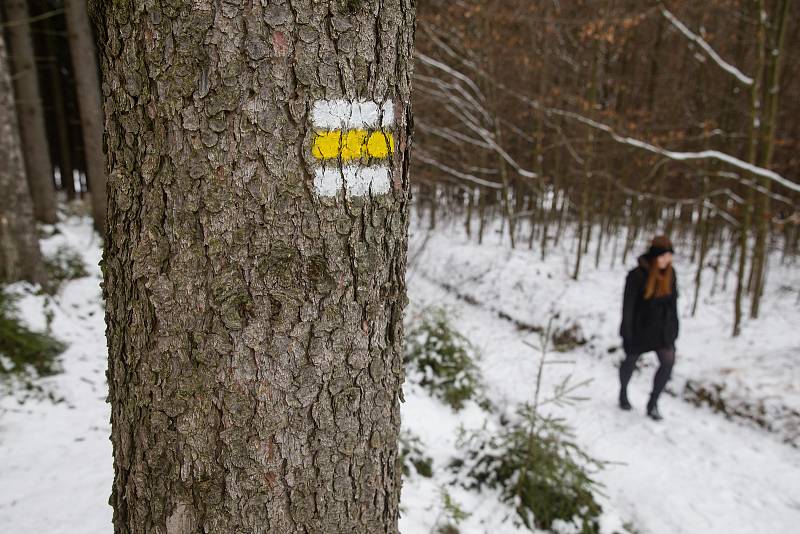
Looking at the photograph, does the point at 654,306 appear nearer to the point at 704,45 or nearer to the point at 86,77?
the point at 704,45

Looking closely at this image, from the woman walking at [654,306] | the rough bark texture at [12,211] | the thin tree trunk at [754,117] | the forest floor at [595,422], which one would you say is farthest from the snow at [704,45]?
the rough bark texture at [12,211]

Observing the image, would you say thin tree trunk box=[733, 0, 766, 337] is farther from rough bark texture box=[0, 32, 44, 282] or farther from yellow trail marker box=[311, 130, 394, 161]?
rough bark texture box=[0, 32, 44, 282]

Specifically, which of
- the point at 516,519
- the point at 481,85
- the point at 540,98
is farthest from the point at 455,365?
the point at 481,85

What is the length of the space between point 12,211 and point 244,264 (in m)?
5.86

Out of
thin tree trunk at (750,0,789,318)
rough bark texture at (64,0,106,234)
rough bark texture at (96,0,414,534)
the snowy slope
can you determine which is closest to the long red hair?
thin tree trunk at (750,0,789,318)

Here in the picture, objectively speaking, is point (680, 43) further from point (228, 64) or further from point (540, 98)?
point (228, 64)

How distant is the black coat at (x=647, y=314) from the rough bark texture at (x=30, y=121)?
11067 mm

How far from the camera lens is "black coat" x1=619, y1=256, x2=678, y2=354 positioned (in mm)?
4613

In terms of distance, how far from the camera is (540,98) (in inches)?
381

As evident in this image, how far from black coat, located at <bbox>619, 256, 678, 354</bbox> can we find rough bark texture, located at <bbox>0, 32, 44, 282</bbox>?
21.3 ft

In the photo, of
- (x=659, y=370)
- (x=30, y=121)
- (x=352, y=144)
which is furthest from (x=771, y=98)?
(x=30, y=121)

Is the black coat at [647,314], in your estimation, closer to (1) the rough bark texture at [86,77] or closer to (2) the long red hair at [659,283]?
(2) the long red hair at [659,283]

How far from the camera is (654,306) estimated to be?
182 inches

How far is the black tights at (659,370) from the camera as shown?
470 centimetres
